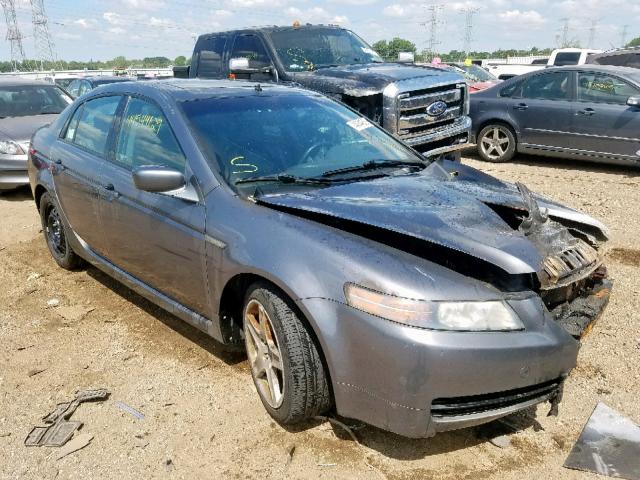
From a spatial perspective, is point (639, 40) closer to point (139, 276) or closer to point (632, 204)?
point (632, 204)

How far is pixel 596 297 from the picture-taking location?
2.94 meters

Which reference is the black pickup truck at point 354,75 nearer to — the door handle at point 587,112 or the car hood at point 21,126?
the door handle at point 587,112

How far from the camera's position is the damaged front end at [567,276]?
267 centimetres

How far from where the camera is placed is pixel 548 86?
9609mm

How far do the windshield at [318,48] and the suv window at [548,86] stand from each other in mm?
2709

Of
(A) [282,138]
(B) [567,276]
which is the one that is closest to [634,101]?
(A) [282,138]

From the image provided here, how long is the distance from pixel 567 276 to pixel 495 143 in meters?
7.87

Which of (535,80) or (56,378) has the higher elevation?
(535,80)

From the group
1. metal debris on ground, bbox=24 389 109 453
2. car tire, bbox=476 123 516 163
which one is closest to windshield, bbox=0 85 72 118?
car tire, bbox=476 123 516 163

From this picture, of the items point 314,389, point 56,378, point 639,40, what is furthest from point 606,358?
point 639,40

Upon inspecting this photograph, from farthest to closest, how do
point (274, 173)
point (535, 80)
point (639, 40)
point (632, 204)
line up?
point (639, 40), point (535, 80), point (632, 204), point (274, 173)

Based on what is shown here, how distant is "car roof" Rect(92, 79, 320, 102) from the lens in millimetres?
3813

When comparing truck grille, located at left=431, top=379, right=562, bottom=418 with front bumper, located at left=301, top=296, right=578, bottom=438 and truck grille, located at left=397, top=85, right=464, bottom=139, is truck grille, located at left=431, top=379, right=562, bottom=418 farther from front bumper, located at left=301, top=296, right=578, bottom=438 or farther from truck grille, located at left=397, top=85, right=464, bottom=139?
truck grille, located at left=397, top=85, right=464, bottom=139

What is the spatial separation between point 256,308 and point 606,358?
6.95 feet
